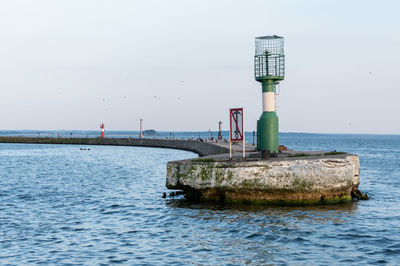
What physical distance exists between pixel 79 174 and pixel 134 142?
59.5m

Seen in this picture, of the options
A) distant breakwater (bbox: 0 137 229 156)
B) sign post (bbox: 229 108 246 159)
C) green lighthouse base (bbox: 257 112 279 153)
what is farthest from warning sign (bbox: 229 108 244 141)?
distant breakwater (bbox: 0 137 229 156)

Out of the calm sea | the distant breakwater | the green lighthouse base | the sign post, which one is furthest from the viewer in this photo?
the distant breakwater

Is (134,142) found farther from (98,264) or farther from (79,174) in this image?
(98,264)

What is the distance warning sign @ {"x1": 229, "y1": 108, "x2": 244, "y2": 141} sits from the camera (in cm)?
2514

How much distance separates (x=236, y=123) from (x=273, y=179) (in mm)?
4745

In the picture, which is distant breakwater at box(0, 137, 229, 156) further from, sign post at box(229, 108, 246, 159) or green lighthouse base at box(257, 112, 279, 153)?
sign post at box(229, 108, 246, 159)

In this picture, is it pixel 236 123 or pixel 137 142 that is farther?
pixel 137 142

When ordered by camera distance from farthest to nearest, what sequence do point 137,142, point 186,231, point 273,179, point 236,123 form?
1. point 137,142
2. point 236,123
3. point 273,179
4. point 186,231

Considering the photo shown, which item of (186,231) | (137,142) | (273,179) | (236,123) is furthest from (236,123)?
(137,142)

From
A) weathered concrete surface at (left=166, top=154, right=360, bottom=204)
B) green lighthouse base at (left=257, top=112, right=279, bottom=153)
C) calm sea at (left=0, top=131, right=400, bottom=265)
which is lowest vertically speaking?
calm sea at (left=0, top=131, right=400, bottom=265)

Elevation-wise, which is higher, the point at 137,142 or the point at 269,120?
the point at 269,120

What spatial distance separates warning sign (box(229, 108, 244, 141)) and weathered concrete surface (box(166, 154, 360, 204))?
2409mm

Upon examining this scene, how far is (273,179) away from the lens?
21.9m

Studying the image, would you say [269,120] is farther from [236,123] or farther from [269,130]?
[236,123]
